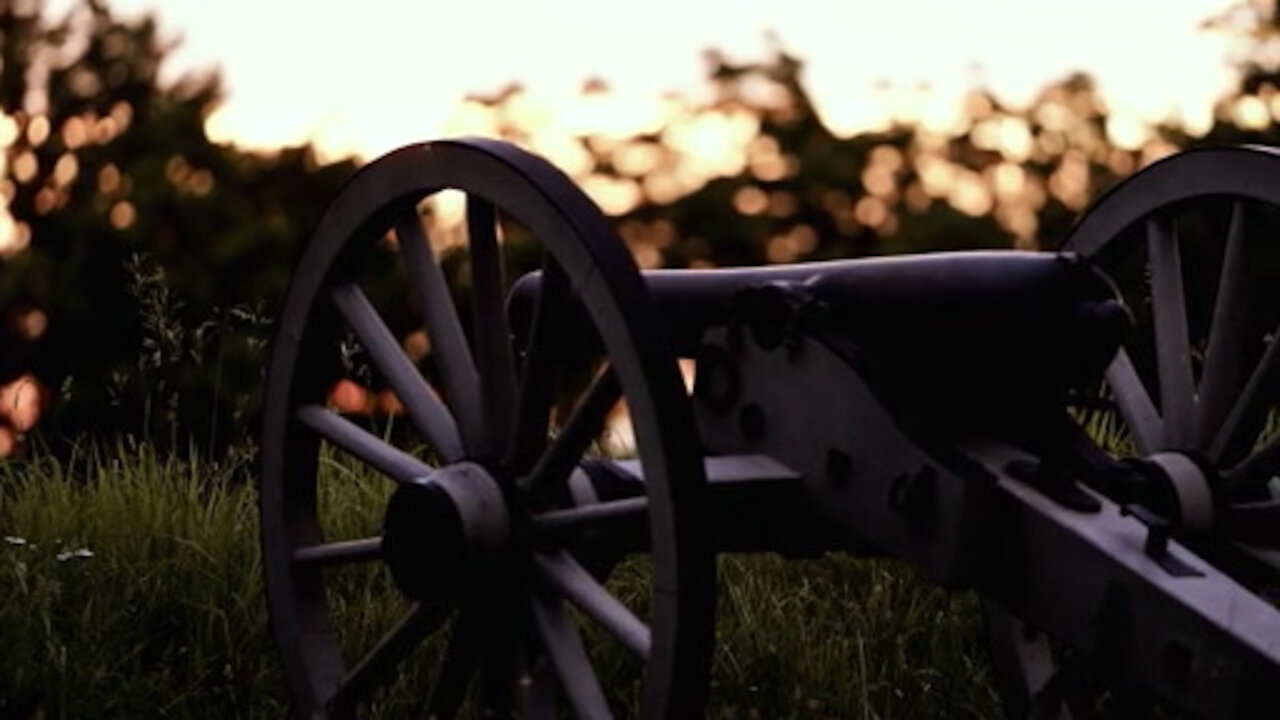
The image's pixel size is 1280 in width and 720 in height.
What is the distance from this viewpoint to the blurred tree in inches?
796

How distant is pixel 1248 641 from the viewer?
354 centimetres

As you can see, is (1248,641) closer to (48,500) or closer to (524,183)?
(524,183)

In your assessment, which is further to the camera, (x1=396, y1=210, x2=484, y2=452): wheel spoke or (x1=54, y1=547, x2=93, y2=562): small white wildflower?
(x1=54, y1=547, x2=93, y2=562): small white wildflower

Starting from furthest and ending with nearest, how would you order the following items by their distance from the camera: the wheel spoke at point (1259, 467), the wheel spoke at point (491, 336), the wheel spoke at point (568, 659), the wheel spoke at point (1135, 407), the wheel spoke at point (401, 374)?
the wheel spoke at point (1135, 407) → the wheel spoke at point (1259, 467) → the wheel spoke at point (401, 374) → the wheel spoke at point (491, 336) → the wheel spoke at point (568, 659)

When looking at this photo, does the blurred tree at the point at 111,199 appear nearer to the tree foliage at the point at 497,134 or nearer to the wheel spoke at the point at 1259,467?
the tree foliage at the point at 497,134

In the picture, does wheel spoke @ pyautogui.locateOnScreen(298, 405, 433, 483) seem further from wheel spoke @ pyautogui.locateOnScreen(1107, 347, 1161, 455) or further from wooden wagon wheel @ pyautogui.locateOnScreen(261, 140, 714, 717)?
wheel spoke @ pyautogui.locateOnScreen(1107, 347, 1161, 455)

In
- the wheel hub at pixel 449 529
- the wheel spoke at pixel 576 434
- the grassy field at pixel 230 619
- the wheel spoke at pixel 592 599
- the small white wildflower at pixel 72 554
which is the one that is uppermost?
the wheel spoke at pixel 576 434

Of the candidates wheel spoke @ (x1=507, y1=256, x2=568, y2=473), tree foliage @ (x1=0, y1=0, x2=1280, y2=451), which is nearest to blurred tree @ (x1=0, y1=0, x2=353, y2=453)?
tree foliage @ (x1=0, y1=0, x2=1280, y2=451)

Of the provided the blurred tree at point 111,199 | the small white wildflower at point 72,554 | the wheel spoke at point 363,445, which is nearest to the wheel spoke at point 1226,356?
the wheel spoke at point 363,445

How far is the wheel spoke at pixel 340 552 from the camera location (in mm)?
4406

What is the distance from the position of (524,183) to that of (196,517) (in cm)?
217

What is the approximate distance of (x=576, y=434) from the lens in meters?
3.96

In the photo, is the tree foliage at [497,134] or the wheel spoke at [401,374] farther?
the tree foliage at [497,134]

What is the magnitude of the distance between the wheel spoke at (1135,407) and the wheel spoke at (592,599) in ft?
4.46
